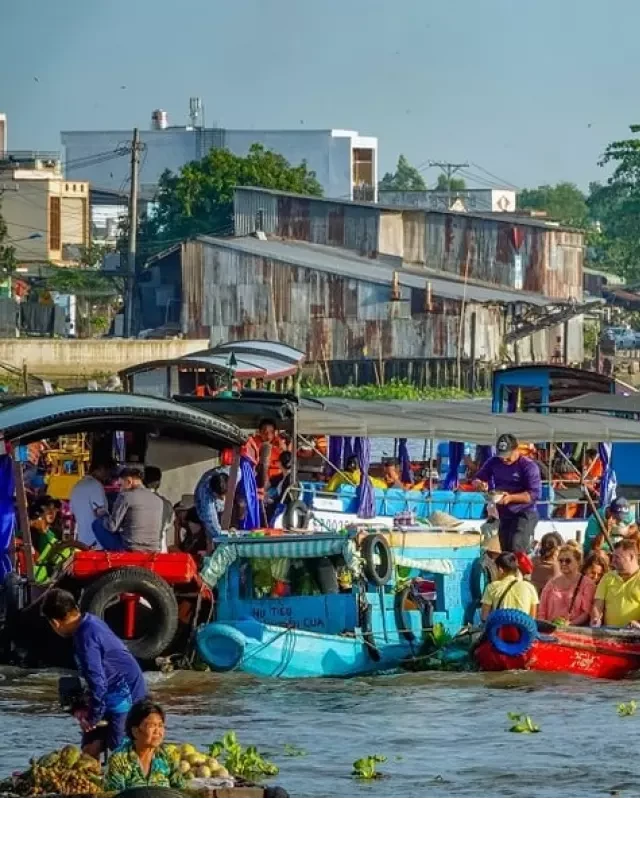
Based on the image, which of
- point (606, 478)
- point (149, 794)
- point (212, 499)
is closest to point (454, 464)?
point (606, 478)

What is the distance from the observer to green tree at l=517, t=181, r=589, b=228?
88625mm

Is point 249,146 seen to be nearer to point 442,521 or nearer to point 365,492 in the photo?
point 365,492

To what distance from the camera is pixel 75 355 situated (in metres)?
40.0

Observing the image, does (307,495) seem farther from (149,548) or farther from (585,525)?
(149,548)

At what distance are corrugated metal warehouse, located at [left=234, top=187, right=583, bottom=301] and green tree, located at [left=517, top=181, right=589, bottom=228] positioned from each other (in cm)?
3869

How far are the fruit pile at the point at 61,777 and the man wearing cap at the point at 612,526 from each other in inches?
278

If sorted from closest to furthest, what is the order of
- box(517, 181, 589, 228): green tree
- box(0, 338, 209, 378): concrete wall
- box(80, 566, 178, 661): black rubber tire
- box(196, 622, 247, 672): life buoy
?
box(80, 566, 178, 661): black rubber tire
box(196, 622, 247, 672): life buoy
box(0, 338, 209, 378): concrete wall
box(517, 181, 589, 228): green tree

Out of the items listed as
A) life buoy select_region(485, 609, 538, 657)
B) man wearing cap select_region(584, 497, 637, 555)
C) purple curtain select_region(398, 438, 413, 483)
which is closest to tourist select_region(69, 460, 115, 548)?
life buoy select_region(485, 609, 538, 657)

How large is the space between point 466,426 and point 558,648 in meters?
4.20

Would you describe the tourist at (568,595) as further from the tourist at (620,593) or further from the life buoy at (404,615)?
the life buoy at (404,615)

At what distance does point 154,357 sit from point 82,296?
9148 mm

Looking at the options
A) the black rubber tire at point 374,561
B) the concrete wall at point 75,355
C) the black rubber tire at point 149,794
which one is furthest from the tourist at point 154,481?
the concrete wall at point 75,355

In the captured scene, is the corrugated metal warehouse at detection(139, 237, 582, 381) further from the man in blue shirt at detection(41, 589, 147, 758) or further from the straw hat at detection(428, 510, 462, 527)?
the man in blue shirt at detection(41, 589, 147, 758)
